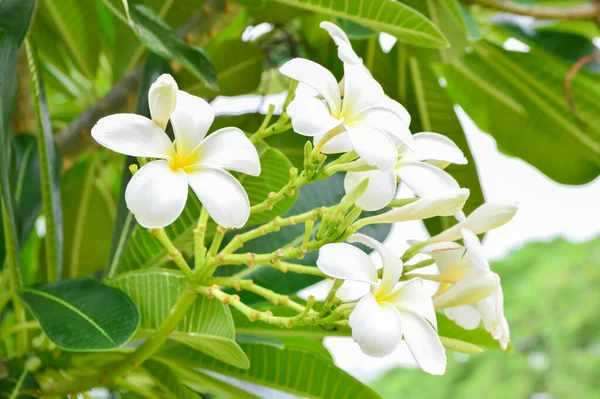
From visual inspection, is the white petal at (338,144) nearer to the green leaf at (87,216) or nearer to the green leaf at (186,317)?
the green leaf at (186,317)

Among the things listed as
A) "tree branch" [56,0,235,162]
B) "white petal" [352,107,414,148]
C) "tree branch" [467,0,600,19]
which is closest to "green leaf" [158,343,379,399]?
"white petal" [352,107,414,148]

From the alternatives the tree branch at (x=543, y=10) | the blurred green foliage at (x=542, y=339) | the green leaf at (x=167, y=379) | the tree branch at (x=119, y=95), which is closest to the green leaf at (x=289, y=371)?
the green leaf at (x=167, y=379)

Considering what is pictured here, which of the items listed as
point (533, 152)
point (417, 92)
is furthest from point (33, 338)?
point (533, 152)

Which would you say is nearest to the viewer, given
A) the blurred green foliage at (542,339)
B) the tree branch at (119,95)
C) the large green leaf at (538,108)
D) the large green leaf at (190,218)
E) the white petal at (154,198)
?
the white petal at (154,198)

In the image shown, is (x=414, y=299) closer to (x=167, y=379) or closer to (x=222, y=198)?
(x=222, y=198)

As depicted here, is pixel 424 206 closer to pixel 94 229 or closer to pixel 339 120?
pixel 339 120

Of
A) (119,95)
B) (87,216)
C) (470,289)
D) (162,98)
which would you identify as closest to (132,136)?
(162,98)

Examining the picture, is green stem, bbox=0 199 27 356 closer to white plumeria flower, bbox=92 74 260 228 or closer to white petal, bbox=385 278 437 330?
white plumeria flower, bbox=92 74 260 228
